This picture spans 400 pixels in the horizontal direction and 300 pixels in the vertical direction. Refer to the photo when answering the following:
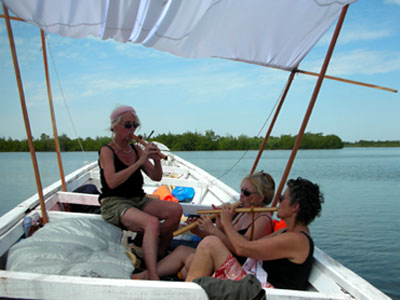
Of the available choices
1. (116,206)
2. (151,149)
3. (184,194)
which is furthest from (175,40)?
(184,194)

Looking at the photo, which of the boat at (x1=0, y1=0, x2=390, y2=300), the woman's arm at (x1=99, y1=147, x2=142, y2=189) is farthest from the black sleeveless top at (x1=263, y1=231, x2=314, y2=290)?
the woman's arm at (x1=99, y1=147, x2=142, y2=189)

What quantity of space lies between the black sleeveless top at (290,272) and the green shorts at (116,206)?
1230 mm

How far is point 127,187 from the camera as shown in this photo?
8.90ft

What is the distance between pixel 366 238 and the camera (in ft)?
23.2

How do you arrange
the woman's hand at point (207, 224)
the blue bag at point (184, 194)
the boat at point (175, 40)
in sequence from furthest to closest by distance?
1. the blue bag at point (184, 194)
2. the woman's hand at point (207, 224)
3. the boat at point (175, 40)

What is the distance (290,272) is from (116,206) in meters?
1.41

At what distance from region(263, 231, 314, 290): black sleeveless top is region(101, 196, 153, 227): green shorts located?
1230 millimetres

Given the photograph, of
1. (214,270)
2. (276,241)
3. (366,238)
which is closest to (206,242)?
(214,270)

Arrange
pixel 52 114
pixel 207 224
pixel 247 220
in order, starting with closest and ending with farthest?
pixel 207 224, pixel 247 220, pixel 52 114

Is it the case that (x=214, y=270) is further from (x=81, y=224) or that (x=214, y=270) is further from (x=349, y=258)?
(x=349, y=258)

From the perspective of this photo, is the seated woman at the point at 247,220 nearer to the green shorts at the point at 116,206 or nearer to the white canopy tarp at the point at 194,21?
the green shorts at the point at 116,206

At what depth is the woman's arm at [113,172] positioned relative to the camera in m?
2.53

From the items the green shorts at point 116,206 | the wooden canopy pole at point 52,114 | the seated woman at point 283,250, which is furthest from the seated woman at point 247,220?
the wooden canopy pole at point 52,114

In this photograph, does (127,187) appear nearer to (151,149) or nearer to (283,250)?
(151,149)
